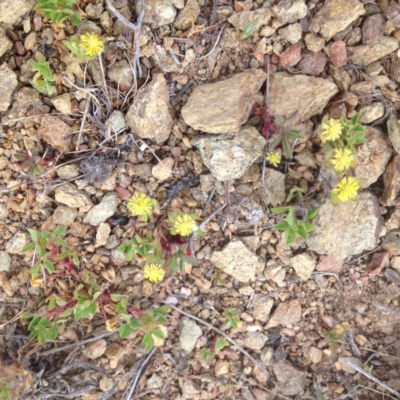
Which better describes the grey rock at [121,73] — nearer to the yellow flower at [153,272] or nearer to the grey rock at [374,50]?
the yellow flower at [153,272]

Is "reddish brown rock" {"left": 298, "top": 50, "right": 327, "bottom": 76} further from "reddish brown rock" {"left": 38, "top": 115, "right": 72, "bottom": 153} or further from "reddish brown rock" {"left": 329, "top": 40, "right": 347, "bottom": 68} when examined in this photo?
"reddish brown rock" {"left": 38, "top": 115, "right": 72, "bottom": 153}

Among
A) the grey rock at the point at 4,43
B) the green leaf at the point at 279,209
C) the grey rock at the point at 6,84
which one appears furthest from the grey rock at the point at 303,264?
the grey rock at the point at 4,43

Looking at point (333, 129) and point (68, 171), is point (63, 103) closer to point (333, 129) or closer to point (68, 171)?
point (68, 171)

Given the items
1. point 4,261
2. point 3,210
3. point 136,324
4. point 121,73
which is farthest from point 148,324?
point 121,73

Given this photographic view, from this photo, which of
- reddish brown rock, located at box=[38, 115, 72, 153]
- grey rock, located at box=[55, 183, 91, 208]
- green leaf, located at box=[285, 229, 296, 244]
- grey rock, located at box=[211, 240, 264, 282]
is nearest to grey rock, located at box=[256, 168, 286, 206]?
green leaf, located at box=[285, 229, 296, 244]

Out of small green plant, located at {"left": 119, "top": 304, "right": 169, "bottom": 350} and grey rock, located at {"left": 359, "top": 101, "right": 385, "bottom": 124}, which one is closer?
grey rock, located at {"left": 359, "top": 101, "right": 385, "bottom": 124}

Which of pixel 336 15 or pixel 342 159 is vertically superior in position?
pixel 336 15

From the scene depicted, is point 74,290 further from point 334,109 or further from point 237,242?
point 334,109

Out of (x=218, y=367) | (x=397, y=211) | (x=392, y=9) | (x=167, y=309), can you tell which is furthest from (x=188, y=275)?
(x=392, y=9)
